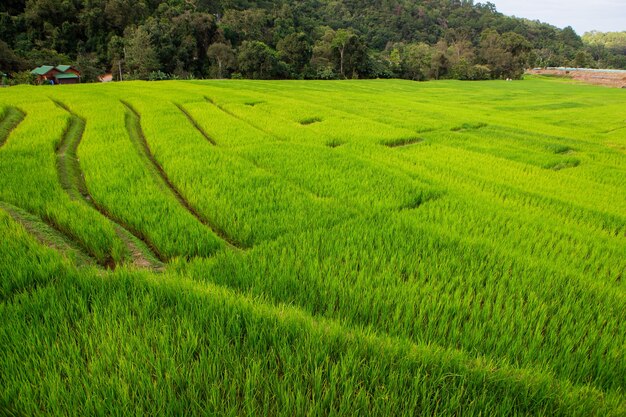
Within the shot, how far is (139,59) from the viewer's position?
39.6 metres

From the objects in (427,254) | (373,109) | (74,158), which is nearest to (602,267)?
(427,254)

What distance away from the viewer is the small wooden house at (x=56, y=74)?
35.5 meters

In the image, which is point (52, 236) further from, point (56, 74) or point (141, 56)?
point (56, 74)

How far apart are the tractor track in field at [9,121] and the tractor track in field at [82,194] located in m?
1.01

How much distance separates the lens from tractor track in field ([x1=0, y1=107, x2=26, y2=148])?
6.90 m

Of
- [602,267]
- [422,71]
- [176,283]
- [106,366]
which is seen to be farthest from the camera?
[422,71]

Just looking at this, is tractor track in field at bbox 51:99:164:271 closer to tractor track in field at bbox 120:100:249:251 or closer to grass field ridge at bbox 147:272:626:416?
tractor track in field at bbox 120:100:249:251

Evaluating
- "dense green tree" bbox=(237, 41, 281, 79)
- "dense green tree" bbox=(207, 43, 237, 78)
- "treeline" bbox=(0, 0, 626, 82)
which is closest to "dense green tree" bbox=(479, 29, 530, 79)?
"treeline" bbox=(0, 0, 626, 82)

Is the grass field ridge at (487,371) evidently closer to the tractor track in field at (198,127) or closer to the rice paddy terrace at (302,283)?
the rice paddy terrace at (302,283)

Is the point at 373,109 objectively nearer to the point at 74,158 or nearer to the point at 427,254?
the point at 74,158

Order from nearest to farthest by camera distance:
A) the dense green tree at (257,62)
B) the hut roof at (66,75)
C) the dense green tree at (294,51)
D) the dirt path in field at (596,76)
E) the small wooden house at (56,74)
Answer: the small wooden house at (56,74)
the hut roof at (66,75)
the dense green tree at (257,62)
the dense green tree at (294,51)
the dirt path in field at (596,76)

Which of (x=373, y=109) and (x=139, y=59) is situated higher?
(x=139, y=59)

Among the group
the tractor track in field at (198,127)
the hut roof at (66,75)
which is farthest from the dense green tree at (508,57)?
the tractor track in field at (198,127)

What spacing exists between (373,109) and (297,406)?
13797 millimetres
